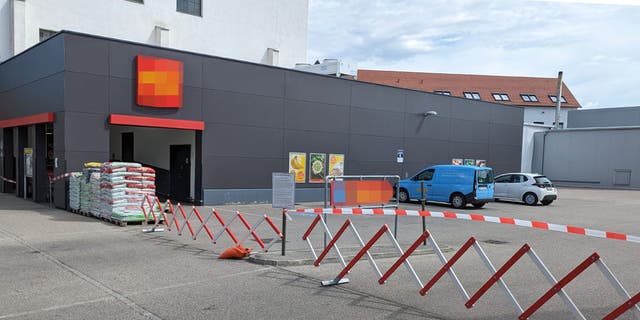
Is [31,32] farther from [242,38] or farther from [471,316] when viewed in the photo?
[471,316]

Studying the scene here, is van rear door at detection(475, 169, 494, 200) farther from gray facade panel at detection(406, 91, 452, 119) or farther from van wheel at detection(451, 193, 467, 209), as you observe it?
gray facade panel at detection(406, 91, 452, 119)

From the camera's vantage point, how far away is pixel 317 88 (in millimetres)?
21344

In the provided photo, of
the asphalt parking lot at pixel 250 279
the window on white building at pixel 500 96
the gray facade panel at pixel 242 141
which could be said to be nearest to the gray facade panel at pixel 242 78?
the gray facade panel at pixel 242 141

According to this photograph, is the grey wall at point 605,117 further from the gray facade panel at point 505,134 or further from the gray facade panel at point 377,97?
the gray facade panel at point 377,97

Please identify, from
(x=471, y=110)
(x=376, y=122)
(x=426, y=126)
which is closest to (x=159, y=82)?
(x=376, y=122)

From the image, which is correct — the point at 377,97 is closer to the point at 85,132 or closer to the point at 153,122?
the point at 153,122

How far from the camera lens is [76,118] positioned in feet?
49.9

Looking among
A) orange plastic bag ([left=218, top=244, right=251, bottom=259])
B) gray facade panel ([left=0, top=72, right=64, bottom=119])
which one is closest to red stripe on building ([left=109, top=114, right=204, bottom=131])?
gray facade panel ([left=0, top=72, right=64, bottom=119])

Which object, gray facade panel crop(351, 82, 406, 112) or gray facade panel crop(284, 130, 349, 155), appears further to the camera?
gray facade panel crop(351, 82, 406, 112)

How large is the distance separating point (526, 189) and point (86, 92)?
62.8 ft

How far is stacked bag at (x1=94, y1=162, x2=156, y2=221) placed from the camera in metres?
12.7

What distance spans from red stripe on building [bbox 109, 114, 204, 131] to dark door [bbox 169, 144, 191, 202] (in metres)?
1.95

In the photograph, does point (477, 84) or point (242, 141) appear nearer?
point (242, 141)

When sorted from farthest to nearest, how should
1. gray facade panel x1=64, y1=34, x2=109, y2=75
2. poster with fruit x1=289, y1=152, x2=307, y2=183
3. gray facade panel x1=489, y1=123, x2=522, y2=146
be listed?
gray facade panel x1=489, y1=123, x2=522, y2=146 → poster with fruit x1=289, y1=152, x2=307, y2=183 → gray facade panel x1=64, y1=34, x2=109, y2=75
